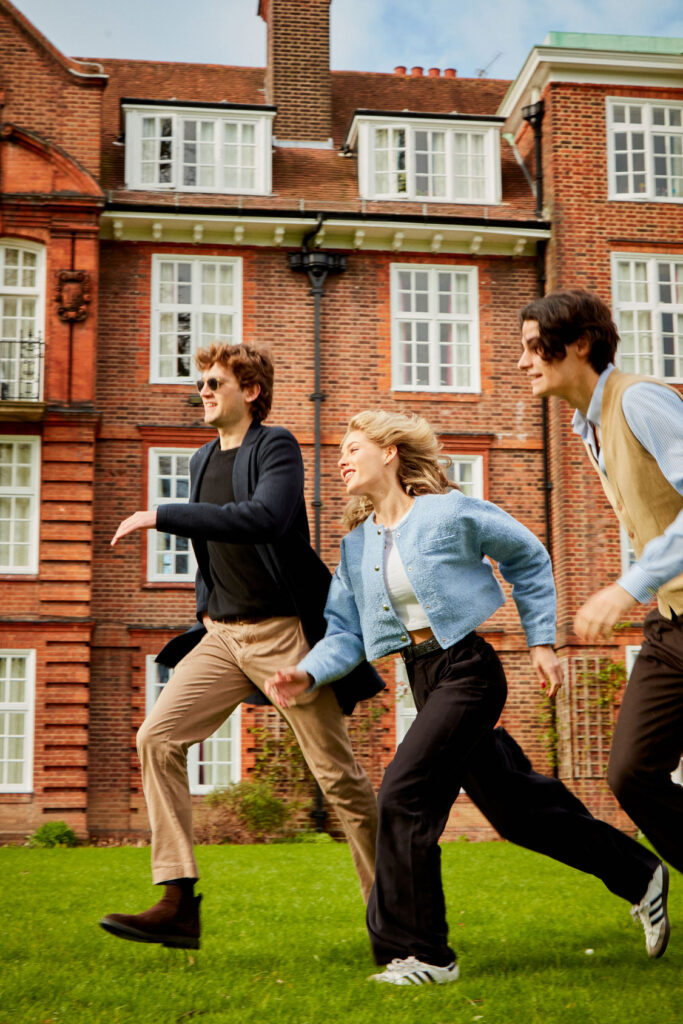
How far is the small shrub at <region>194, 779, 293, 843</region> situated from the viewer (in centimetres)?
1697

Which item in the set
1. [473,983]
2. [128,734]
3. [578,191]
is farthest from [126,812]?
[473,983]

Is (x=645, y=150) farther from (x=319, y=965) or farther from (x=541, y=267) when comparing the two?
(x=319, y=965)

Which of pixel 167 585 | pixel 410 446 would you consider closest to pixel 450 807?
pixel 410 446

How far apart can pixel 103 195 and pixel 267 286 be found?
119 inches

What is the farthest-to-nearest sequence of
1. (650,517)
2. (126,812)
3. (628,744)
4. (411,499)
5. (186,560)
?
(186,560) < (126,812) < (411,499) < (628,744) < (650,517)

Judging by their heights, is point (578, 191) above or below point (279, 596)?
above

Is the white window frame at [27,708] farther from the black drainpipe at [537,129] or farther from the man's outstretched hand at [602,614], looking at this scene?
the man's outstretched hand at [602,614]

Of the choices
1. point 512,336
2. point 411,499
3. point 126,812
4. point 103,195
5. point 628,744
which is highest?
point 103,195

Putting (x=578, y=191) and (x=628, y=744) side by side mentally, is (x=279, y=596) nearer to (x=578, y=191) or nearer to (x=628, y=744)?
(x=628, y=744)

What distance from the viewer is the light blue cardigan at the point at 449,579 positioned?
4777mm

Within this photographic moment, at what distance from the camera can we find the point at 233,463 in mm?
5258

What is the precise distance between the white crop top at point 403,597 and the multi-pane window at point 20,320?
14.3 metres

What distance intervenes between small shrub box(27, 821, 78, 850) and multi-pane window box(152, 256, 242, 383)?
732 cm

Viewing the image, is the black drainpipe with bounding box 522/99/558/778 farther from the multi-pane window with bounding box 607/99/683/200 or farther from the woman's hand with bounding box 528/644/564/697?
the woman's hand with bounding box 528/644/564/697
